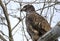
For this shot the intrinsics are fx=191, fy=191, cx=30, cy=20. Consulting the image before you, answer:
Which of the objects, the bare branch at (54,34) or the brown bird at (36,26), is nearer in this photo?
the bare branch at (54,34)

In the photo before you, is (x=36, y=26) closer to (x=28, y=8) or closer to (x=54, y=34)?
(x=28, y=8)

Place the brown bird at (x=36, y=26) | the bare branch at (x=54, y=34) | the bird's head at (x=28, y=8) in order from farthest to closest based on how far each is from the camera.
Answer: the bird's head at (x=28, y=8)
the brown bird at (x=36, y=26)
the bare branch at (x=54, y=34)

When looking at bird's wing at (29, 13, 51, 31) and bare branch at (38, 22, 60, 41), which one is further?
bird's wing at (29, 13, 51, 31)

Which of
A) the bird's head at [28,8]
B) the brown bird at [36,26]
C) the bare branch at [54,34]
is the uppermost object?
the bare branch at [54,34]

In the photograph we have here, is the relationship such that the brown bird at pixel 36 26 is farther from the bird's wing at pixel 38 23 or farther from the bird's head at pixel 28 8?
the bird's head at pixel 28 8

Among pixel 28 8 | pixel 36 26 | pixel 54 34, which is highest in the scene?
pixel 54 34

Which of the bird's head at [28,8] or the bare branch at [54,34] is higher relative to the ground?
the bare branch at [54,34]

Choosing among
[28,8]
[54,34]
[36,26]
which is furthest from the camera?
[28,8]

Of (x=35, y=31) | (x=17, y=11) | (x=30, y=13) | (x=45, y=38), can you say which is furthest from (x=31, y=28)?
(x=45, y=38)

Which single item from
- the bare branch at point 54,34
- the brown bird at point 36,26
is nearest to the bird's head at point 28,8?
the brown bird at point 36,26

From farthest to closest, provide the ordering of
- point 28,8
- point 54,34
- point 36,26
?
point 28,8 → point 36,26 → point 54,34

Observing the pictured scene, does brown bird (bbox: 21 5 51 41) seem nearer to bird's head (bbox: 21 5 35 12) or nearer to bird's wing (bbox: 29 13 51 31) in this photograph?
bird's wing (bbox: 29 13 51 31)

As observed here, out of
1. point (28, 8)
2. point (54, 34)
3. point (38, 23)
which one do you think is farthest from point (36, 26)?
point (54, 34)

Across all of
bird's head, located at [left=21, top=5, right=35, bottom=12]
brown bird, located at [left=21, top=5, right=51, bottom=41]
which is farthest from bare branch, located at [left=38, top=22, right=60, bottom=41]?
bird's head, located at [left=21, top=5, right=35, bottom=12]
